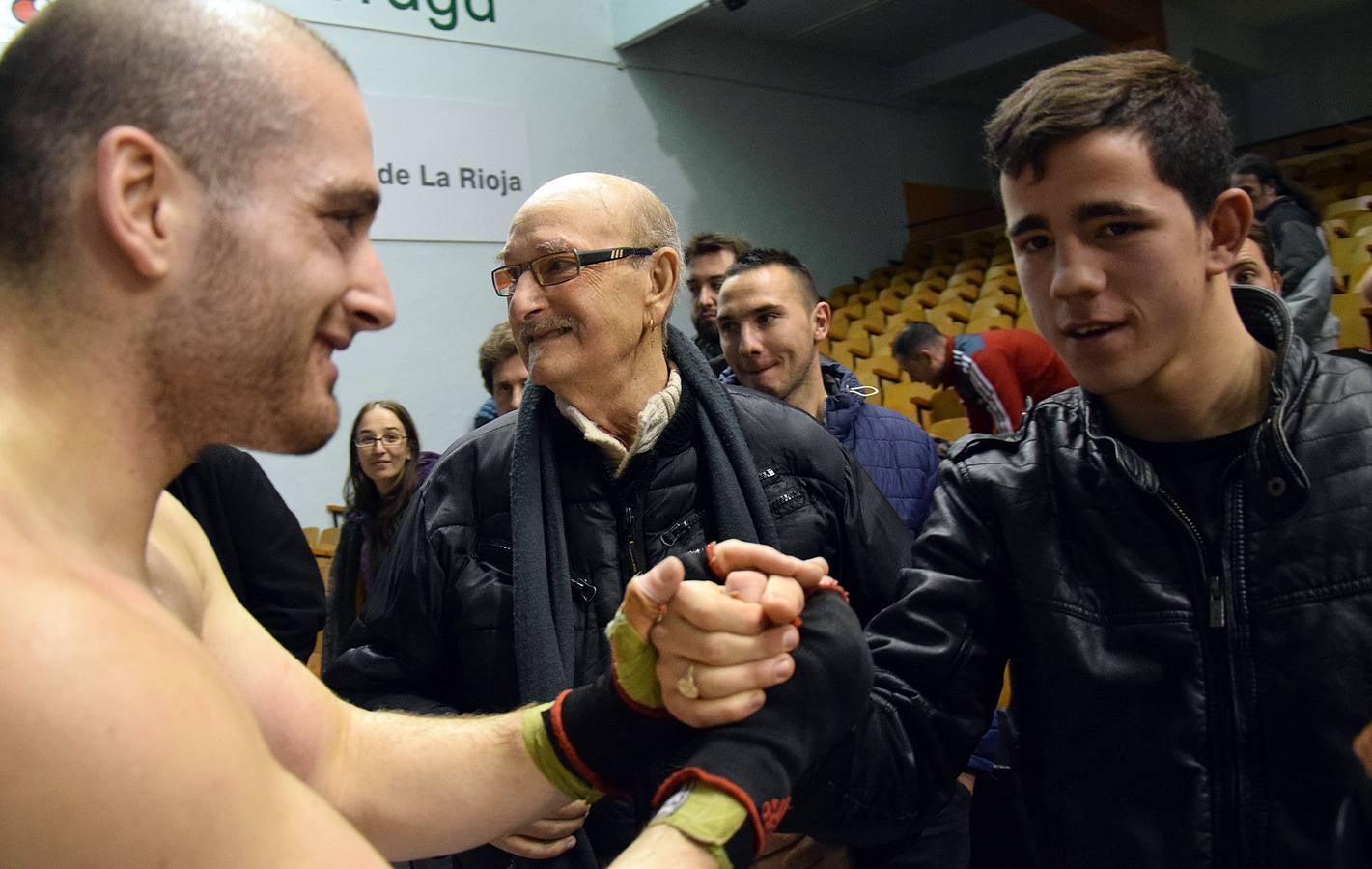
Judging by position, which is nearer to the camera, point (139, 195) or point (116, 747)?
point (116, 747)

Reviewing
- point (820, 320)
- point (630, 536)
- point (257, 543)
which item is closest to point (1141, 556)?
point (630, 536)

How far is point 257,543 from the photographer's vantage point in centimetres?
224

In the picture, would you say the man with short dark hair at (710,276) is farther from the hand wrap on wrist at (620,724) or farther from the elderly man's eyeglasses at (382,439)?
the hand wrap on wrist at (620,724)

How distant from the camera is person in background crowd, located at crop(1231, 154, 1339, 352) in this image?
310cm

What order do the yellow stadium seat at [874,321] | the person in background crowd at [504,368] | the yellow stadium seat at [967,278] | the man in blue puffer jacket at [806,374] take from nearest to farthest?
the man in blue puffer jacket at [806,374] < the person in background crowd at [504,368] < the yellow stadium seat at [874,321] < the yellow stadium seat at [967,278]

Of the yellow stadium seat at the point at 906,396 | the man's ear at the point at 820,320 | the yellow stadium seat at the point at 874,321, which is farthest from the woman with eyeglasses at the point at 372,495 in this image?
the yellow stadium seat at the point at 874,321

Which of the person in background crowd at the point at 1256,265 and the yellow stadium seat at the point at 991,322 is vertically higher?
the yellow stadium seat at the point at 991,322

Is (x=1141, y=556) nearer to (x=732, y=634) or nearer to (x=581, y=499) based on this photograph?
(x=732, y=634)

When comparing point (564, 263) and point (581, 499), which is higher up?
point (564, 263)

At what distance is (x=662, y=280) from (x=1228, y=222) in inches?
43.7

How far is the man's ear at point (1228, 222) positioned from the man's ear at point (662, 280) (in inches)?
42.5

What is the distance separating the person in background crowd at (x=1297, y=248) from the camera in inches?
122

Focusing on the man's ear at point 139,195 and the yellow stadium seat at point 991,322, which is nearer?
the man's ear at point 139,195

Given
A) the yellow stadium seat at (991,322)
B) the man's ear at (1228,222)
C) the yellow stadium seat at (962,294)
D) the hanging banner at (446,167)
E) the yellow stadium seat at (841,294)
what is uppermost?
the hanging banner at (446,167)
